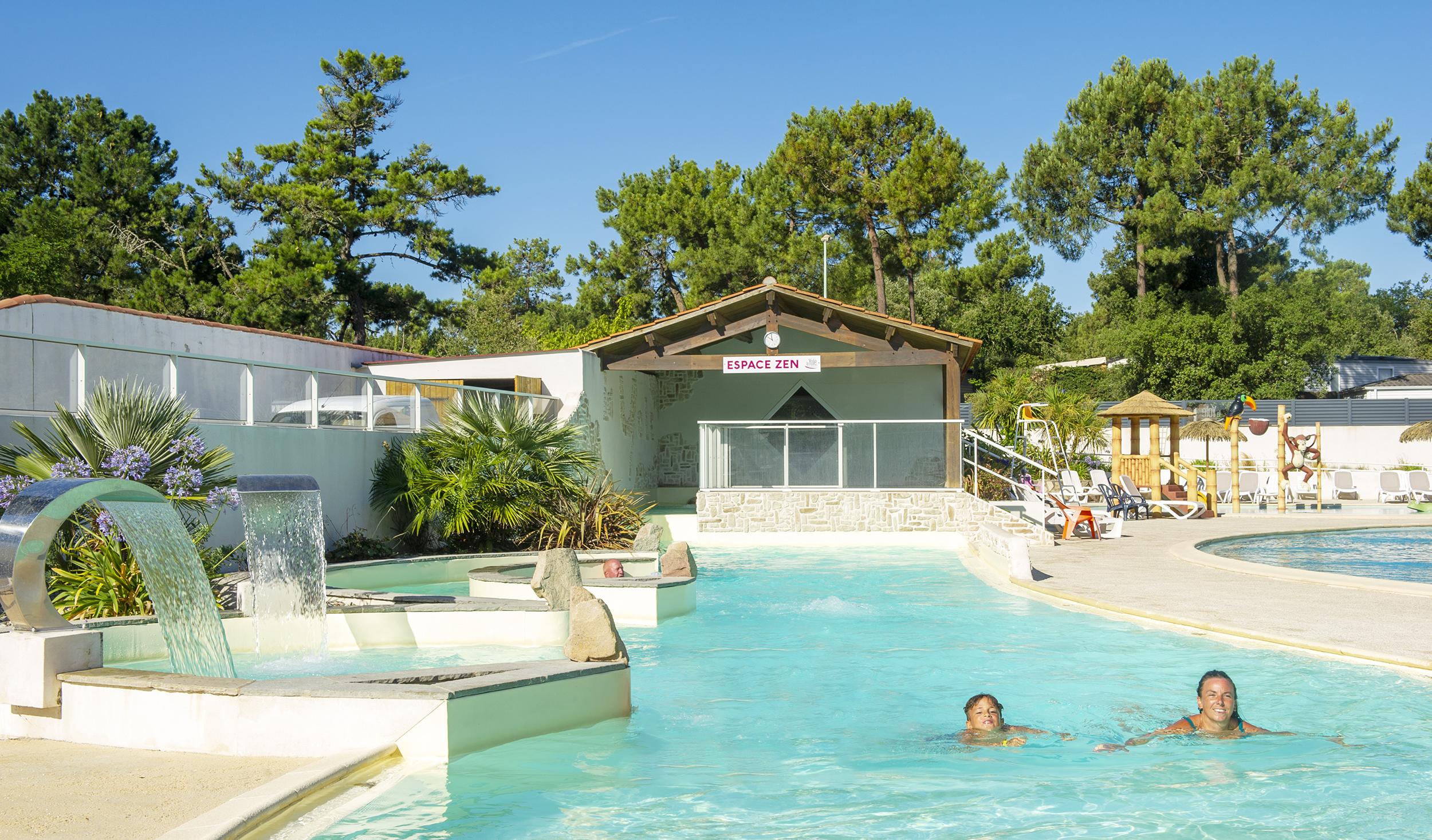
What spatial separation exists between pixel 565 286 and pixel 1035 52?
32.4 m

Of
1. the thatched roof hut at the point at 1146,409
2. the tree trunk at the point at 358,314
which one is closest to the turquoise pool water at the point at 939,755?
the thatched roof hut at the point at 1146,409

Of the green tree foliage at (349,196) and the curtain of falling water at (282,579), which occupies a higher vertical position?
the green tree foliage at (349,196)

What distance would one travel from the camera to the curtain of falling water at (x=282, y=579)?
9266mm

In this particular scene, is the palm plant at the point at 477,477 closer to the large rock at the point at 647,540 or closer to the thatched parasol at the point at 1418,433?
the large rock at the point at 647,540

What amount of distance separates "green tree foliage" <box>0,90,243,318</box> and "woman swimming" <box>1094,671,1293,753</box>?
33.1 m

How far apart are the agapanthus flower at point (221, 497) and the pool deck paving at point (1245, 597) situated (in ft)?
28.0

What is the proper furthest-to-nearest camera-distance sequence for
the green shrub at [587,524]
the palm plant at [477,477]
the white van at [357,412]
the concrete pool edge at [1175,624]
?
1. the green shrub at [587,524]
2. the palm plant at [477,477]
3. the white van at [357,412]
4. the concrete pool edge at [1175,624]

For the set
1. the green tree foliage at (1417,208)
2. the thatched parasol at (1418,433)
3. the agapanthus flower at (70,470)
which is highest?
the green tree foliage at (1417,208)

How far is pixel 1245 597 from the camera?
10.8 m

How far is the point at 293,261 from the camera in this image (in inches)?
1308

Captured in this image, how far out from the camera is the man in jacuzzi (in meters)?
6.75

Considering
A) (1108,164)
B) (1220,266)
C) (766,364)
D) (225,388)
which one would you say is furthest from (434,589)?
(1220,266)

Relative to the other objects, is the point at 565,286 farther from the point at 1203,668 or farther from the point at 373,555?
the point at 1203,668

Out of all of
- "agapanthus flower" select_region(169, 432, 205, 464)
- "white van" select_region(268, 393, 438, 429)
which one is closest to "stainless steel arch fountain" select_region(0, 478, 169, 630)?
"agapanthus flower" select_region(169, 432, 205, 464)
